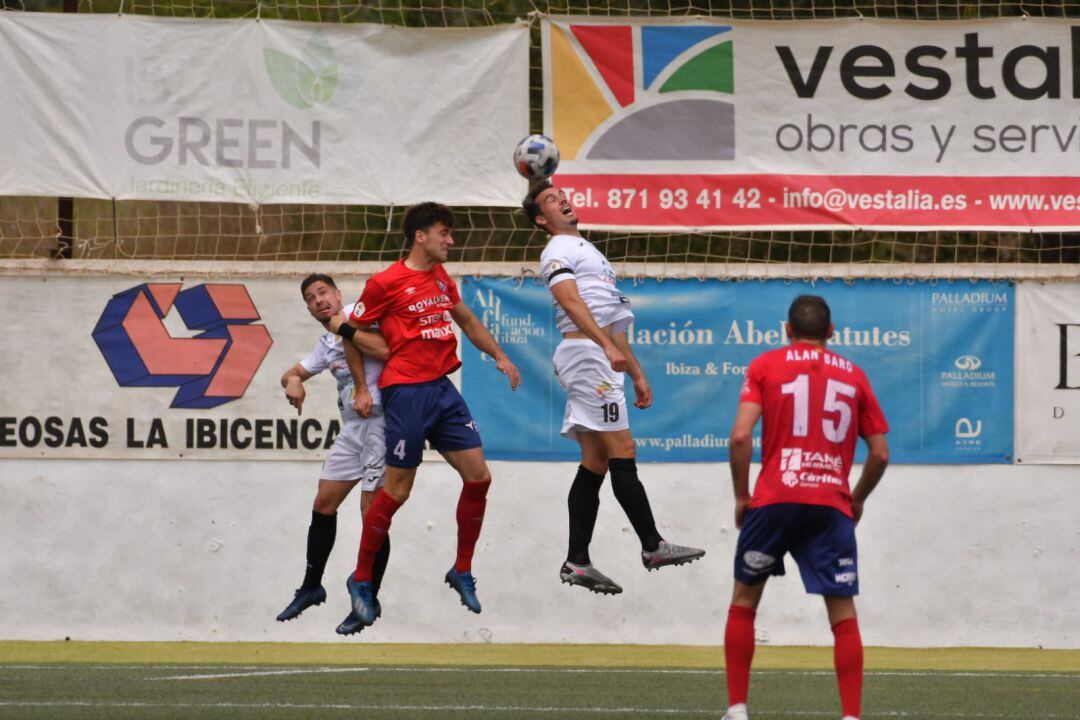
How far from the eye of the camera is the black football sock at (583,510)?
32.3 ft

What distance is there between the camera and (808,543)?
7363 mm

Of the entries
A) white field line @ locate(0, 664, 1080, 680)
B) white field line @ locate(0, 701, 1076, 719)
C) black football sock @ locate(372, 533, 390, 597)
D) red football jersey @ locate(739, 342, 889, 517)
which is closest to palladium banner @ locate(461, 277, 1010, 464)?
white field line @ locate(0, 664, 1080, 680)

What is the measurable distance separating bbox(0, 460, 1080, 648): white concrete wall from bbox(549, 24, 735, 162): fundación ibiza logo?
8.23 feet

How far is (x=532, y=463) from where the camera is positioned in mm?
13234

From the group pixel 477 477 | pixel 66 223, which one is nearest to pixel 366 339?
pixel 477 477

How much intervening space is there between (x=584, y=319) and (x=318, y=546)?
2.48m

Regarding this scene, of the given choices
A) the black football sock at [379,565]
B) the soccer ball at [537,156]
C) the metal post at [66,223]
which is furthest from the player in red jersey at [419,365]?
the metal post at [66,223]

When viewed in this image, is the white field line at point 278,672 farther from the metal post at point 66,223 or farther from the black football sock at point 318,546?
the metal post at point 66,223

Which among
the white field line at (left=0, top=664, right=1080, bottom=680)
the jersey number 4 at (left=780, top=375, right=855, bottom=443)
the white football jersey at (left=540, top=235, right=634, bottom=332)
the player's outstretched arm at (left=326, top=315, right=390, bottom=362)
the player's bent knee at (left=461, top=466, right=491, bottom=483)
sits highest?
the white football jersey at (left=540, top=235, right=634, bottom=332)

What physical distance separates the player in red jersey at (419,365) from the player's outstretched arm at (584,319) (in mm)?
489

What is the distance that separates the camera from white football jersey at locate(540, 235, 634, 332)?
9594 mm

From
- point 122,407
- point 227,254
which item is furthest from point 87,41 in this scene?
point 122,407

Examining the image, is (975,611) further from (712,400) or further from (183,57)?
(183,57)

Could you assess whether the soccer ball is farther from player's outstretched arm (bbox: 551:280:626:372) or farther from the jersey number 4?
the jersey number 4
